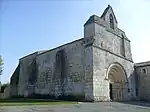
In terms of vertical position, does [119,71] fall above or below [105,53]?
below

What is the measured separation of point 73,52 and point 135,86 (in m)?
11.5

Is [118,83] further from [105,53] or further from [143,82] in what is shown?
[105,53]

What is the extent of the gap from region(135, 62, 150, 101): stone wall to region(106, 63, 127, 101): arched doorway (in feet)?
11.4

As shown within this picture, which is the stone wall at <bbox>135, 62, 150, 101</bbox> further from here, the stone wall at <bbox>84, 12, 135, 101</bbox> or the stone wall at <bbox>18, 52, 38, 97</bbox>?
the stone wall at <bbox>18, 52, 38, 97</bbox>

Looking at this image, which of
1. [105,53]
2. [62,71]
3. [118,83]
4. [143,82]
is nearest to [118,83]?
[118,83]

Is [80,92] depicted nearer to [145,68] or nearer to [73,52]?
[73,52]

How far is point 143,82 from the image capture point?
2767 centimetres

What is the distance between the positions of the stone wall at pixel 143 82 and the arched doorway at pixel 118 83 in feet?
11.4

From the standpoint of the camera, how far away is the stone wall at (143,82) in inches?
1065

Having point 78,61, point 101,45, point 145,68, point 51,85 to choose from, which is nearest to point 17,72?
point 51,85

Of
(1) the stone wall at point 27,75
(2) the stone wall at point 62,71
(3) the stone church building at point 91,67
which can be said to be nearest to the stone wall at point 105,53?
(3) the stone church building at point 91,67

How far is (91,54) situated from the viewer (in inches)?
804

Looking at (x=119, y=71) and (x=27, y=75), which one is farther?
(x=27, y=75)

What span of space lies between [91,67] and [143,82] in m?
11.7
